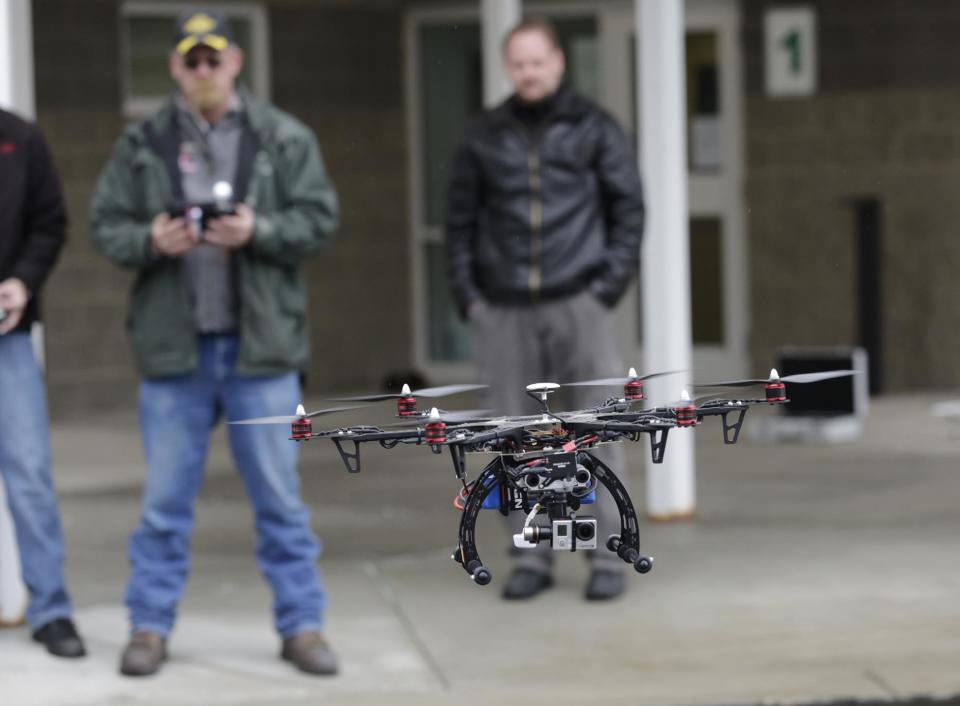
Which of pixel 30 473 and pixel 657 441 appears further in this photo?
pixel 30 473

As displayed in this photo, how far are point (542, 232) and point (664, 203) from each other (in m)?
7.38

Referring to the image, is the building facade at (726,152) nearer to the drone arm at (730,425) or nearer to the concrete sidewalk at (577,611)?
the concrete sidewalk at (577,611)

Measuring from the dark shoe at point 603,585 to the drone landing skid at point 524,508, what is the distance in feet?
20.6

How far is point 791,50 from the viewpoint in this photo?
1459 cm

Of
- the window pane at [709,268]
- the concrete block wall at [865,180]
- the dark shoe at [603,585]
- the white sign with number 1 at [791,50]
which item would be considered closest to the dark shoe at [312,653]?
the dark shoe at [603,585]

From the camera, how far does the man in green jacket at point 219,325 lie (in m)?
2.68

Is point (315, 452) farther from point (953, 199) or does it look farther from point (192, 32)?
point (192, 32)

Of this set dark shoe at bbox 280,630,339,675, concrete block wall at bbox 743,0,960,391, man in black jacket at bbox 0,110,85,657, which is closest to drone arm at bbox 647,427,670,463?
man in black jacket at bbox 0,110,85,657

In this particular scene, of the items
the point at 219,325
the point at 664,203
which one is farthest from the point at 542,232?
the point at 664,203

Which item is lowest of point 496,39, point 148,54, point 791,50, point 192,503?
point 192,503

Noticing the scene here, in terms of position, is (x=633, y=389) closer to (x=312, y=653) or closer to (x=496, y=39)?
(x=312, y=653)

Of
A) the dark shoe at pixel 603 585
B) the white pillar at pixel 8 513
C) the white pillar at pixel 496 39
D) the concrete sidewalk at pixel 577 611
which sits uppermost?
the white pillar at pixel 496 39

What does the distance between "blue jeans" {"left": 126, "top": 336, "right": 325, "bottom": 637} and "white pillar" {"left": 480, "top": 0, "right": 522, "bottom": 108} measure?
10.8 feet

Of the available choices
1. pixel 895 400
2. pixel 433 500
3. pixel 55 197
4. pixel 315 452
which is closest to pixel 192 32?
pixel 55 197
